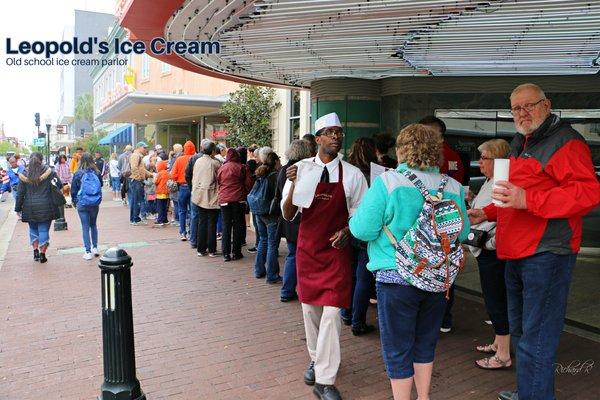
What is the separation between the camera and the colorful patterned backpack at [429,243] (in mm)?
2754

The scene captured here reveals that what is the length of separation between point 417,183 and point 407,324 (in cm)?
81

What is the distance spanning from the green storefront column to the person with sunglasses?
15.4 ft

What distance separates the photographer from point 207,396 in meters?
3.57

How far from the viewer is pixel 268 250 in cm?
657

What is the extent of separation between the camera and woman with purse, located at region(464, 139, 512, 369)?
3.84 m

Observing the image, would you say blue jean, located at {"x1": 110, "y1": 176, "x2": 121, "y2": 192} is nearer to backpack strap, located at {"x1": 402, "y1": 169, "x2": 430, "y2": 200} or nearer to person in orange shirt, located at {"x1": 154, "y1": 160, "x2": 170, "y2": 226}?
person in orange shirt, located at {"x1": 154, "y1": 160, "x2": 170, "y2": 226}

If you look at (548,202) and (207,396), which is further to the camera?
(207,396)

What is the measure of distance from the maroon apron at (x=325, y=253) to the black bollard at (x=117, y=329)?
119 cm

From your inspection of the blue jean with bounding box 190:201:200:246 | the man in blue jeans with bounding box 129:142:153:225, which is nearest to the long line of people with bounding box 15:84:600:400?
the blue jean with bounding box 190:201:200:246

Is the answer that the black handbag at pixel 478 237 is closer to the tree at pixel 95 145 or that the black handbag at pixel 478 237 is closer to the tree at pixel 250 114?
the tree at pixel 250 114

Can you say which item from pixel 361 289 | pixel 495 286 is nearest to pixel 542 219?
pixel 495 286

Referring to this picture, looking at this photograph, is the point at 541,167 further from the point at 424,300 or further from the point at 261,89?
the point at 261,89

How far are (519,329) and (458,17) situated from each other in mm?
2577

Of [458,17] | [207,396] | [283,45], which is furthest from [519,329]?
[283,45]
